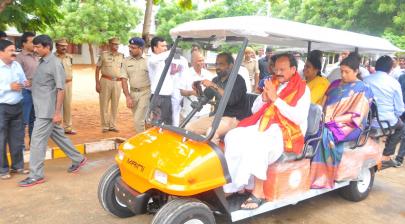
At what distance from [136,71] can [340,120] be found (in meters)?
3.20

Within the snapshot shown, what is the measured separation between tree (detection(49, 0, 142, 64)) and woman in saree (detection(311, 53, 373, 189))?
23587 mm

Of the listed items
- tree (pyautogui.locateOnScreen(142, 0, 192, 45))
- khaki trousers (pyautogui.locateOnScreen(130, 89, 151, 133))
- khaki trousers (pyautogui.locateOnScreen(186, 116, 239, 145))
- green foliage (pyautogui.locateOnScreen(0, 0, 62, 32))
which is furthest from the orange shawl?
tree (pyautogui.locateOnScreen(142, 0, 192, 45))

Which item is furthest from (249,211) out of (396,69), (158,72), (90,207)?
(396,69)

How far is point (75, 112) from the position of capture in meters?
10.4

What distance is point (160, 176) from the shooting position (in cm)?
317

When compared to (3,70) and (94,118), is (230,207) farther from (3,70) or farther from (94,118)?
(94,118)

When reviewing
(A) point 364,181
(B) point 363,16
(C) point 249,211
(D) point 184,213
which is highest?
(B) point 363,16

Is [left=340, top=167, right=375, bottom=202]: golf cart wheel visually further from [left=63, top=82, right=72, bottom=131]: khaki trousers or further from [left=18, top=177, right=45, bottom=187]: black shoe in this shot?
[left=63, top=82, right=72, bottom=131]: khaki trousers

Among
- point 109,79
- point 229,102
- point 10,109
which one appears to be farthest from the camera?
point 109,79

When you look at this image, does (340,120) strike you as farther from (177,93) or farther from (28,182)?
(28,182)

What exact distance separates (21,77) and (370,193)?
4.87 meters

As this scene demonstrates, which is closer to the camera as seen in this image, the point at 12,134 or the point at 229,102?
the point at 229,102

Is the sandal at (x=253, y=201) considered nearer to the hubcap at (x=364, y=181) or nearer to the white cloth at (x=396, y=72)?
the hubcap at (x=364, y=181)

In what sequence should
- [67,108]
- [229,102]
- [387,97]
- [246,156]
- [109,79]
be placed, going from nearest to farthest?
[246,156] → [229,102] → [387,97] → [67,108] → [109,79]
